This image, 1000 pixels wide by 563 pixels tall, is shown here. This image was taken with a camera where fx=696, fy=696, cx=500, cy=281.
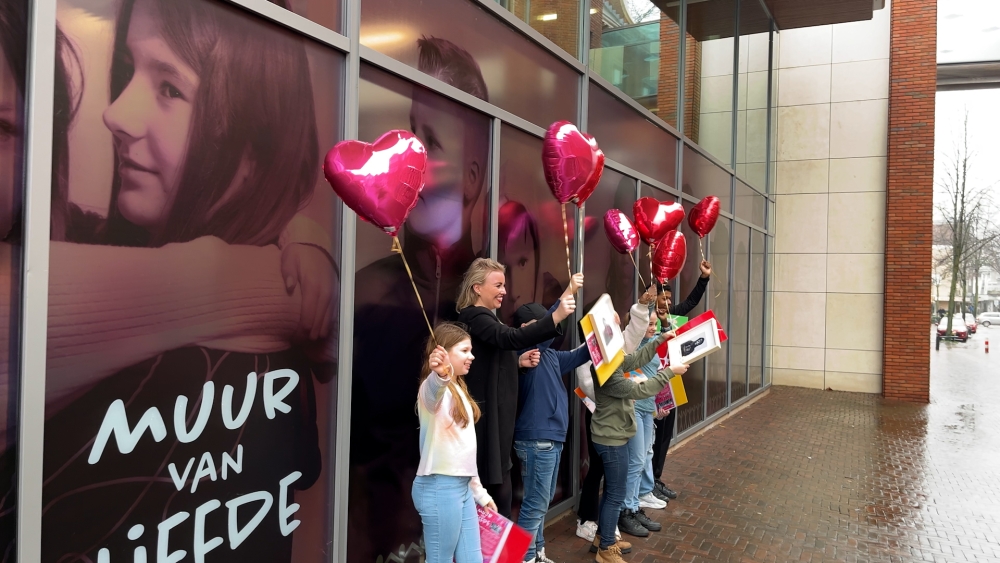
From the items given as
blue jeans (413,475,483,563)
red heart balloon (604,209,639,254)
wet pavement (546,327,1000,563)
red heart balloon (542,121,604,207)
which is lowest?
wet pavement (546,327,1000,563)

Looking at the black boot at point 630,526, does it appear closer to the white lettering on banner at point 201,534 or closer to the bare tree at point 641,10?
the white lettering on banner at point 201,534

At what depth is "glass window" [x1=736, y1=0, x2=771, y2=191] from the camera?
37.9 ft

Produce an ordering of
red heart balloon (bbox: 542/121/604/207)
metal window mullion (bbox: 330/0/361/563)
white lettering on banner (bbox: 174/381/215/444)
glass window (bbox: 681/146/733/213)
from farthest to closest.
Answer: glass window (bbox: 681/146/733/213) → red heart balloon (bbox: 542/121/604/207) → metal window mullion (bbox: 330/0/361/563) → white lettering on banner (bbox: 174/381/215/444)

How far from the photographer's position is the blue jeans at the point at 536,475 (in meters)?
4.29

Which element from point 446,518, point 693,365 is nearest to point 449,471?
point 446,518

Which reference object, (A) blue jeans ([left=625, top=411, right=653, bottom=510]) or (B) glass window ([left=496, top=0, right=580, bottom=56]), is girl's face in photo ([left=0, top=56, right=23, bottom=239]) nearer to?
(B) glass window ([left=496, top=0, right=580, bottom=56])

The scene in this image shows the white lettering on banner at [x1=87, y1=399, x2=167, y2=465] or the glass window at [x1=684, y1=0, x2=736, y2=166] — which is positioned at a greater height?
the glass window at [x1=684, y1=0, x2=736, y2=166]

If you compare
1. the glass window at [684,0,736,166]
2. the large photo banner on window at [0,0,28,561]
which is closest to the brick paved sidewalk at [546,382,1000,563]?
the large photo banner on window at [0,0,28,561]

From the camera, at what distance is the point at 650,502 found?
6.14 meters

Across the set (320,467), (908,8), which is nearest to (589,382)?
(320,467)

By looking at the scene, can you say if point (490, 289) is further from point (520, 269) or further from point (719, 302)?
point (719, 302)

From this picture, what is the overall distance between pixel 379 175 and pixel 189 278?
814 mm

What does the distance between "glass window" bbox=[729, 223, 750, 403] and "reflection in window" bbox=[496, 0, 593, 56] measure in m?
6.56

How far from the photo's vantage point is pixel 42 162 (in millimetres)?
2133
